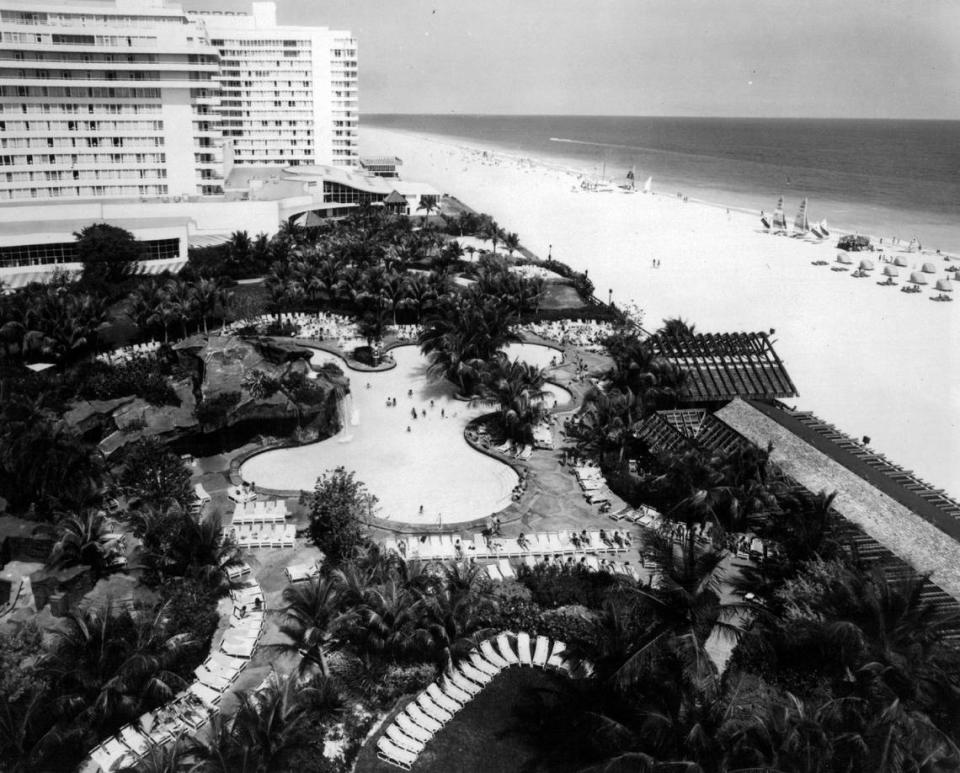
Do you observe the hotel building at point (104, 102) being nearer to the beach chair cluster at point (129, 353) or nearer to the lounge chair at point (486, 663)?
the beach chair cluster at point (129, 353)

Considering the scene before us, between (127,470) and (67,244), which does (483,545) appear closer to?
(127,470)

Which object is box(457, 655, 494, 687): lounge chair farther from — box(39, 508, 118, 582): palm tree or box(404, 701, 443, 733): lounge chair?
box(39, 508, 118, 582): palm tree

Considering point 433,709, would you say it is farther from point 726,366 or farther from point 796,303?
point 796,303

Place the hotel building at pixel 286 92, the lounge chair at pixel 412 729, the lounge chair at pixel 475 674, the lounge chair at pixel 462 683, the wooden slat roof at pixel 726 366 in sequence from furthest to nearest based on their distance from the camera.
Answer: the hotel building at pixel 286 92 < the wooden slat roof at pixel 726 366 < the lounge chair at pixel 475 674 < the lounge chair at pixel 462 683 < the lounge chair at pixel 412 729

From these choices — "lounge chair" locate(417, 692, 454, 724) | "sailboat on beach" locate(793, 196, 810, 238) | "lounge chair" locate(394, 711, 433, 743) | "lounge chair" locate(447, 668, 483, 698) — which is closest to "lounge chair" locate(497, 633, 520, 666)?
"lounge chair" locate(447, 668, 483, 698)

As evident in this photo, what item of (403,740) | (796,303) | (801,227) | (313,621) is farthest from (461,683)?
(801,227)

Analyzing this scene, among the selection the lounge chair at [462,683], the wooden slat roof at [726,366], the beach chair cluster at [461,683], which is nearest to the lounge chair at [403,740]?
the beach chair cluster at [461,683]
